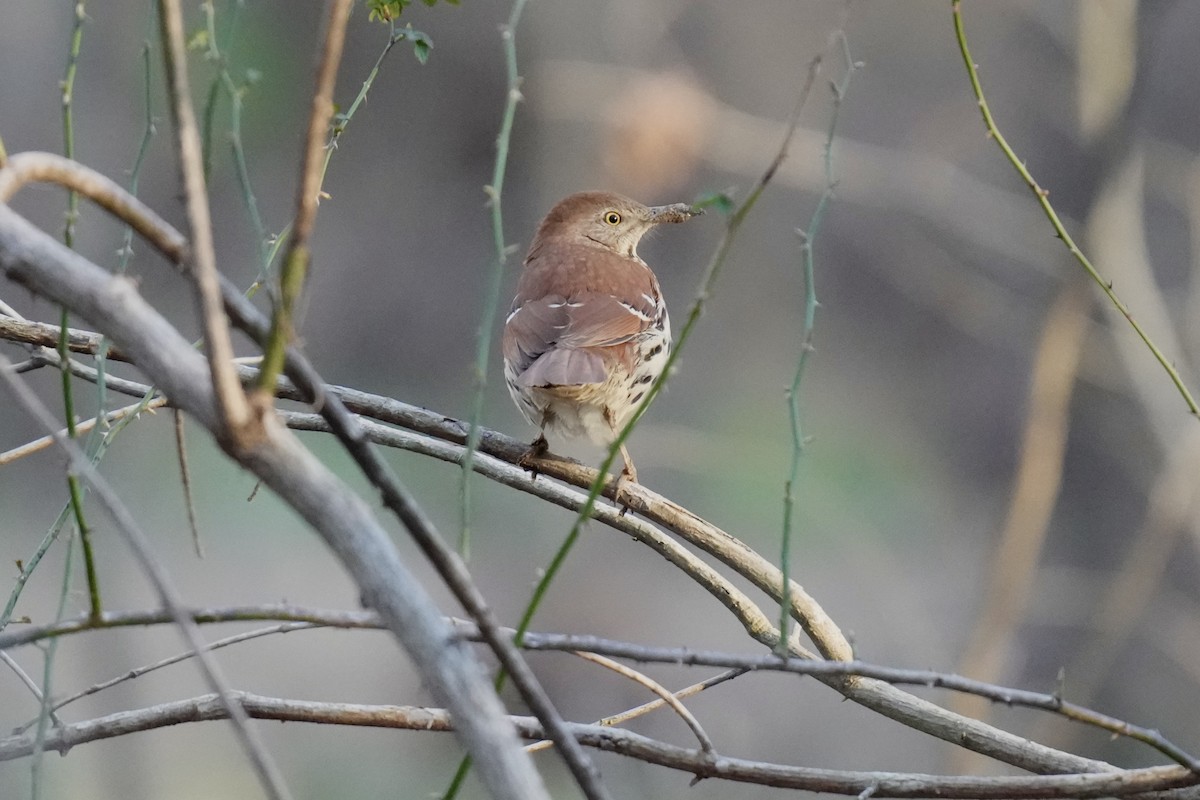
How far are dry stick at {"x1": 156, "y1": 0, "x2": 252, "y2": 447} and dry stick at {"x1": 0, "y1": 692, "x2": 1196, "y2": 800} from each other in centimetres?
77

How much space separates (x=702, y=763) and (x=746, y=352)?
7.75 meters

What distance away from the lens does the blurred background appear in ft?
24.5

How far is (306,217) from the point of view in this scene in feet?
3.40

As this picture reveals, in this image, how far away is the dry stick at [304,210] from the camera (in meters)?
1.01

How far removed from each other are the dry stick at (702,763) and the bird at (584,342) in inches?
39.4

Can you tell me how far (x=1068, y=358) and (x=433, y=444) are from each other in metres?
5.70

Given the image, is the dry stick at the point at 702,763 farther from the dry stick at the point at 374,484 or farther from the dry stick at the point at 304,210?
the dry stick at the point at 304,210

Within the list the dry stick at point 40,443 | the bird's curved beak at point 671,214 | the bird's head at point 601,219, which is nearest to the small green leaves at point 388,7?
the dry stick at point 40,443

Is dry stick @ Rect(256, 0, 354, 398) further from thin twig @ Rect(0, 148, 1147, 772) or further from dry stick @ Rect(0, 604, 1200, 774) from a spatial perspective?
dry stick @ Rect(0, 604, 1200, 774)

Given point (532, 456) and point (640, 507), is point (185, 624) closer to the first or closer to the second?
point (640, 507)

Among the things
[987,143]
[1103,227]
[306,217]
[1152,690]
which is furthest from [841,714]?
[306,217]

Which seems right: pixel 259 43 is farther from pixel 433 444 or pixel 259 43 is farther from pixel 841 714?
pixel 433 444

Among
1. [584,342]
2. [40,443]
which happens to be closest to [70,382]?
[40,443]

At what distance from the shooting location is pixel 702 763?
75.3 inches
